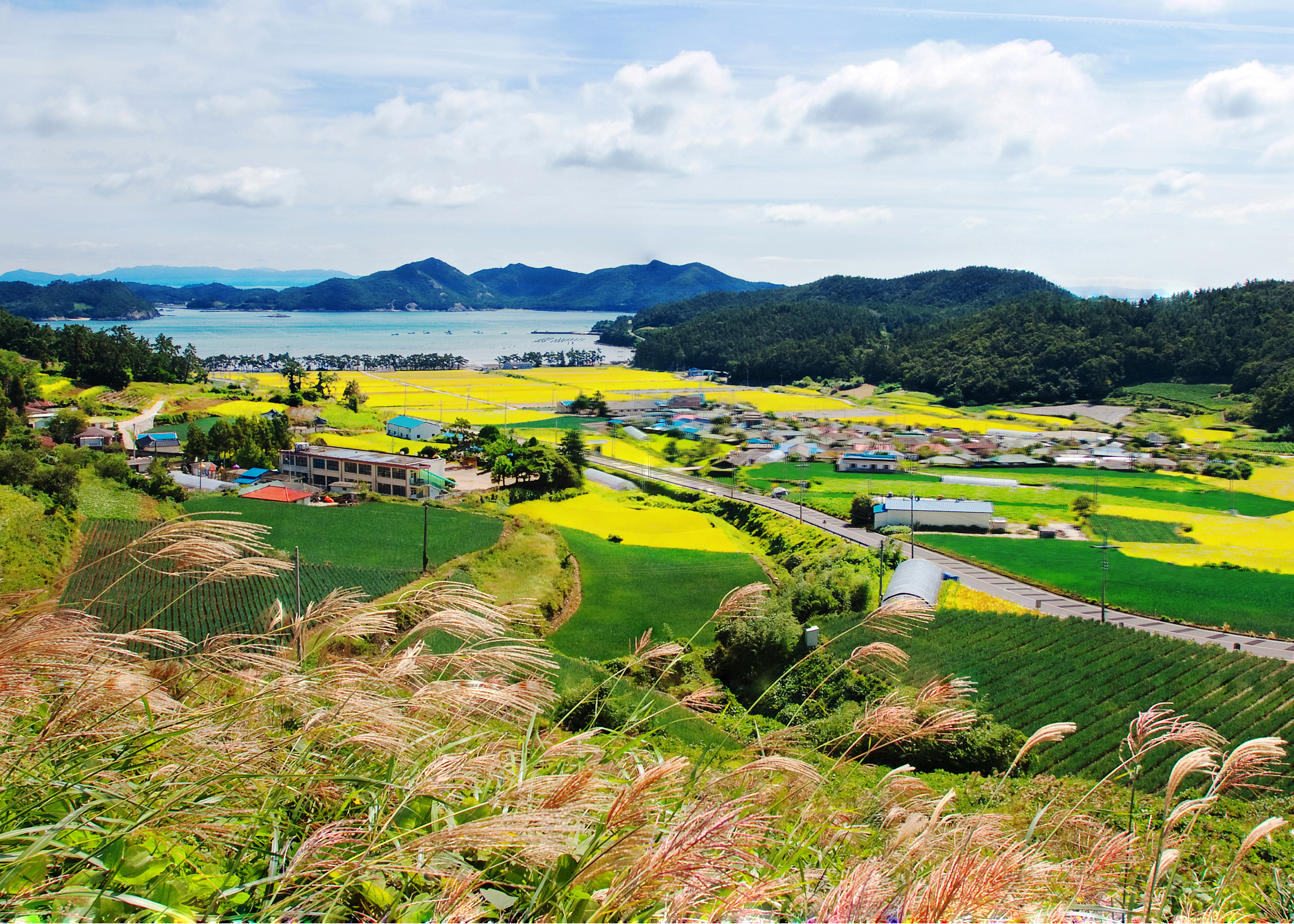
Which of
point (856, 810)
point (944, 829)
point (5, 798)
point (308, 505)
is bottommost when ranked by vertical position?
point (308, 505)

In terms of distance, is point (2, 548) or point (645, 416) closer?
point (2, 548)

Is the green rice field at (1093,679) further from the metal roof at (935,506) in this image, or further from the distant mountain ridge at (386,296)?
the distant mountain ridge at (386,296)

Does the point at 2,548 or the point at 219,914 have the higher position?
the point at 219,914

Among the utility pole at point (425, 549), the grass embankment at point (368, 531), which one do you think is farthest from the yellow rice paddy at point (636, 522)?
the utility pole at point (425, 549)

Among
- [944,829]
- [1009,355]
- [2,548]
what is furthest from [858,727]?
[1009,355]

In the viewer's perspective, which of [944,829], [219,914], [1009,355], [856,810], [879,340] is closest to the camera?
[219,914]

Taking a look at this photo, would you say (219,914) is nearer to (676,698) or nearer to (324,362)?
(676,698)

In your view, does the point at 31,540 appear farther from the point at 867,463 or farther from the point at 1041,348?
the point at 1041,348
